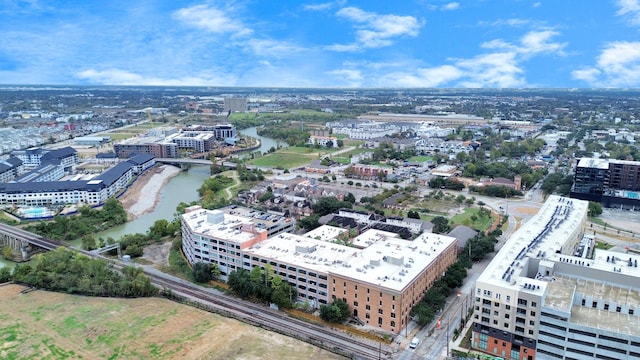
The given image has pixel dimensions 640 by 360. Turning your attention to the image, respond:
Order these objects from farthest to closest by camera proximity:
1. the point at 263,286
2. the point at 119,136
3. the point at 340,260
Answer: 1. the point at 119,136
2. the point at 340,260
3. the point at 263,286

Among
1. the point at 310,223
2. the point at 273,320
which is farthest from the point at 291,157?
the point at 273,320

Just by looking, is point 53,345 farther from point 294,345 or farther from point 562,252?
point 562,252

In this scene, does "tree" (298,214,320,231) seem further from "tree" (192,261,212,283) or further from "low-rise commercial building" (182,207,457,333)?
"tree" (192,261,212,283)

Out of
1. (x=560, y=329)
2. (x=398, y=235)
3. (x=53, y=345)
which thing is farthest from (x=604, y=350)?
(x=53, y=345)

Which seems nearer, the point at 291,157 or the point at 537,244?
the point at 537,244

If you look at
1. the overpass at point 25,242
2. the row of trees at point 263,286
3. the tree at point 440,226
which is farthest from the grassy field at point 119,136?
the row of trees at point 263,286

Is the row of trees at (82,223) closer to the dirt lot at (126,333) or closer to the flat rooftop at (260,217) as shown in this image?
the dirt lot at (126,333)

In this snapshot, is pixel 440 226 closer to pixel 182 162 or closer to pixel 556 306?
pixel 556 306
